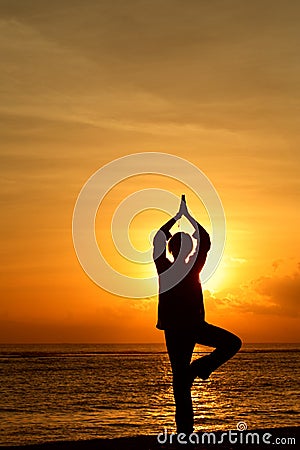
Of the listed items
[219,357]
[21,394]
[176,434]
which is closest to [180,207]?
[219,357]

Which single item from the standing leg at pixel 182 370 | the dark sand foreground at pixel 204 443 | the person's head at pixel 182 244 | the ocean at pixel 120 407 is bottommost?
the dark sand foreground at pixel 204 443

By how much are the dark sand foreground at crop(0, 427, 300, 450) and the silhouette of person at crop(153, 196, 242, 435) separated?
668mm

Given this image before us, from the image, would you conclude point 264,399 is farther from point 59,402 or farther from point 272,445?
point 272,445

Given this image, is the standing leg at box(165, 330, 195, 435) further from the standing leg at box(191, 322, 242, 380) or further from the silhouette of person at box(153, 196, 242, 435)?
the standing leg at box(191, 322, 242, 380)

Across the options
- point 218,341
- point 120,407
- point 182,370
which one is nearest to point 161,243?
point 218,341

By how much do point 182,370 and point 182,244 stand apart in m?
1.98

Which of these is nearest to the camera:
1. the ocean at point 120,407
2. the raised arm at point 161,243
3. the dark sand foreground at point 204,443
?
the dark sand foreground at point 204,443

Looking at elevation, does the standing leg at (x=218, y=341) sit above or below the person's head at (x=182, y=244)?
below

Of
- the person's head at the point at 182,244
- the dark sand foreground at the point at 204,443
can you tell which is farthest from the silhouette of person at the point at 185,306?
the dark sand foreground at the point at 204,443

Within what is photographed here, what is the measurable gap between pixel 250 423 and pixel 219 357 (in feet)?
108

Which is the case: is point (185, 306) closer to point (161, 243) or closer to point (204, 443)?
point (161, 243)

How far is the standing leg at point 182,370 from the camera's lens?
11023 mm

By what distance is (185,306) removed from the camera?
10.9 m

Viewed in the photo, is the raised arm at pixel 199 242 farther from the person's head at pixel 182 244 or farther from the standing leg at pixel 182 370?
the standing leg at pixel 182 370
